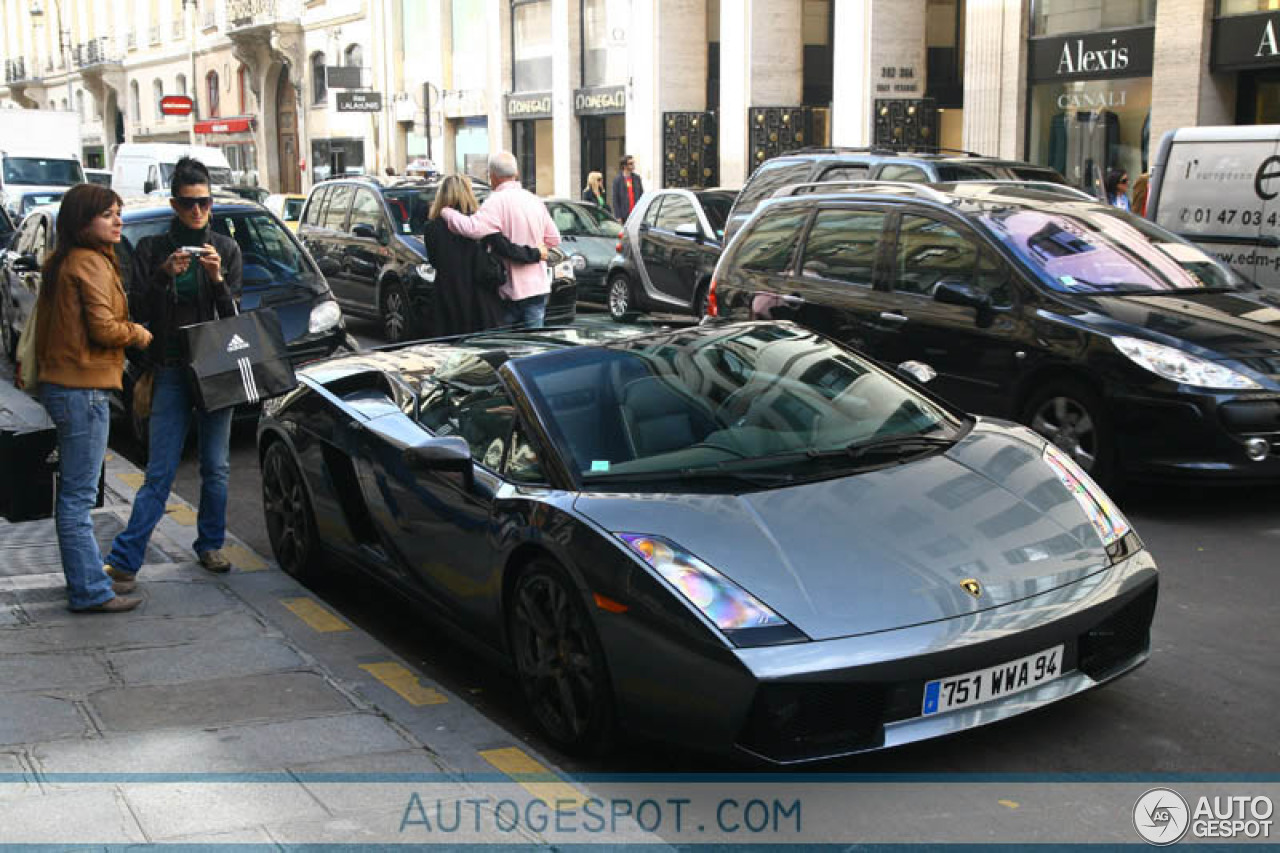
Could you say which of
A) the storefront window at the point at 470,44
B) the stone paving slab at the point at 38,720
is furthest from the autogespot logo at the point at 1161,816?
the storefront window at the point at 470,44

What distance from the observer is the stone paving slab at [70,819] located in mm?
3807

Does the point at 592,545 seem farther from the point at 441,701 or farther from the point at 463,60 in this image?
the point at 463,60

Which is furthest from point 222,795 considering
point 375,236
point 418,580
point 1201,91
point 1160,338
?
point 1201,91

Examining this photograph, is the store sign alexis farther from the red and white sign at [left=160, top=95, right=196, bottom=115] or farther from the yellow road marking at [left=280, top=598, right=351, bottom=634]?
the red and white sign at [left=160, top=95, right=196, bottom=115]

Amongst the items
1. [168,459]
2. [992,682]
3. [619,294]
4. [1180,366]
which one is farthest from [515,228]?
[619,294]

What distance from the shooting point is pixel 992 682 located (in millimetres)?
4227

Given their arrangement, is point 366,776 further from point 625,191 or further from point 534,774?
point 625,191

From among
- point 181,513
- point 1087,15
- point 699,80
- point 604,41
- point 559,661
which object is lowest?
point 181,513

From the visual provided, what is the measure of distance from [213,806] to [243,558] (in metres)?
3.26

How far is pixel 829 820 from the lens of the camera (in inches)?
160

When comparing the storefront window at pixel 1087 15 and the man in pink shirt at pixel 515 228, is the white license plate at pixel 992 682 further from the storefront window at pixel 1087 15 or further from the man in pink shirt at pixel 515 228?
the storefront window at pixel 1087 15

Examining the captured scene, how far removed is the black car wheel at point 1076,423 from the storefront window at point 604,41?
24.5 metres

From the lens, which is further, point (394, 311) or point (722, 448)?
point (394, 311)

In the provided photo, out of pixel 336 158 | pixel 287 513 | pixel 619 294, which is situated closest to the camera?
pixel 287 513
